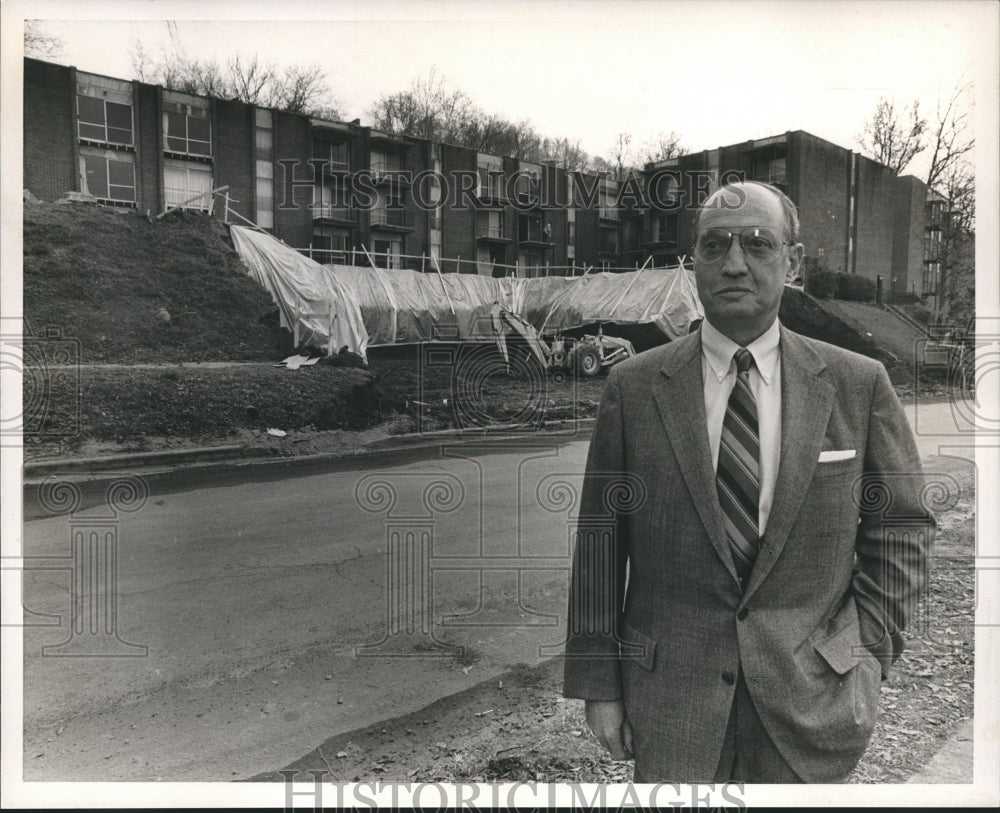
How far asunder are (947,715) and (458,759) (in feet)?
7.91

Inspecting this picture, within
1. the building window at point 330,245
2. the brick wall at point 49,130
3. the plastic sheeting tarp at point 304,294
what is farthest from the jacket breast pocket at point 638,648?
the plastic sheeting tarp at point 304,294

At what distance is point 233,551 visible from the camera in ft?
14.0

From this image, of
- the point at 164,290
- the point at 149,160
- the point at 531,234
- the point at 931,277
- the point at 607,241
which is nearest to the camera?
the point at 931,277

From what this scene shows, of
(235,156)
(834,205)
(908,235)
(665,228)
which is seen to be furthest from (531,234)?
(908,235)

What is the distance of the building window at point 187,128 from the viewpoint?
12.7ft

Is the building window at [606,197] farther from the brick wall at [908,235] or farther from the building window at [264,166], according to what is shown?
the building window at [264,166]

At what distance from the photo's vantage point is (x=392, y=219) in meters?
3.90

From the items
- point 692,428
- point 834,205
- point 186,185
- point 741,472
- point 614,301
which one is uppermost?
point 186,185

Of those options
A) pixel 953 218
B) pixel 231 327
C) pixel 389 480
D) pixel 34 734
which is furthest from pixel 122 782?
pixel 953 218

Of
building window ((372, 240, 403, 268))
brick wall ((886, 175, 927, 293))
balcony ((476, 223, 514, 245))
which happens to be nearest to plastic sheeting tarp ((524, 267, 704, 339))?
balcony ((476, 223, 514, 245))

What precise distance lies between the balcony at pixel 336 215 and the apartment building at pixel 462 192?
1cm

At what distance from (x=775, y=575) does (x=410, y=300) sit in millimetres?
3519

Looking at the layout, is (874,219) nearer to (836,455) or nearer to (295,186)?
(836,455)

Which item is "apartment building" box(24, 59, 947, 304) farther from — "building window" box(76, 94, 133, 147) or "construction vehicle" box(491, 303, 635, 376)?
"construction vehicle" box(491, 303, 635, 376)
